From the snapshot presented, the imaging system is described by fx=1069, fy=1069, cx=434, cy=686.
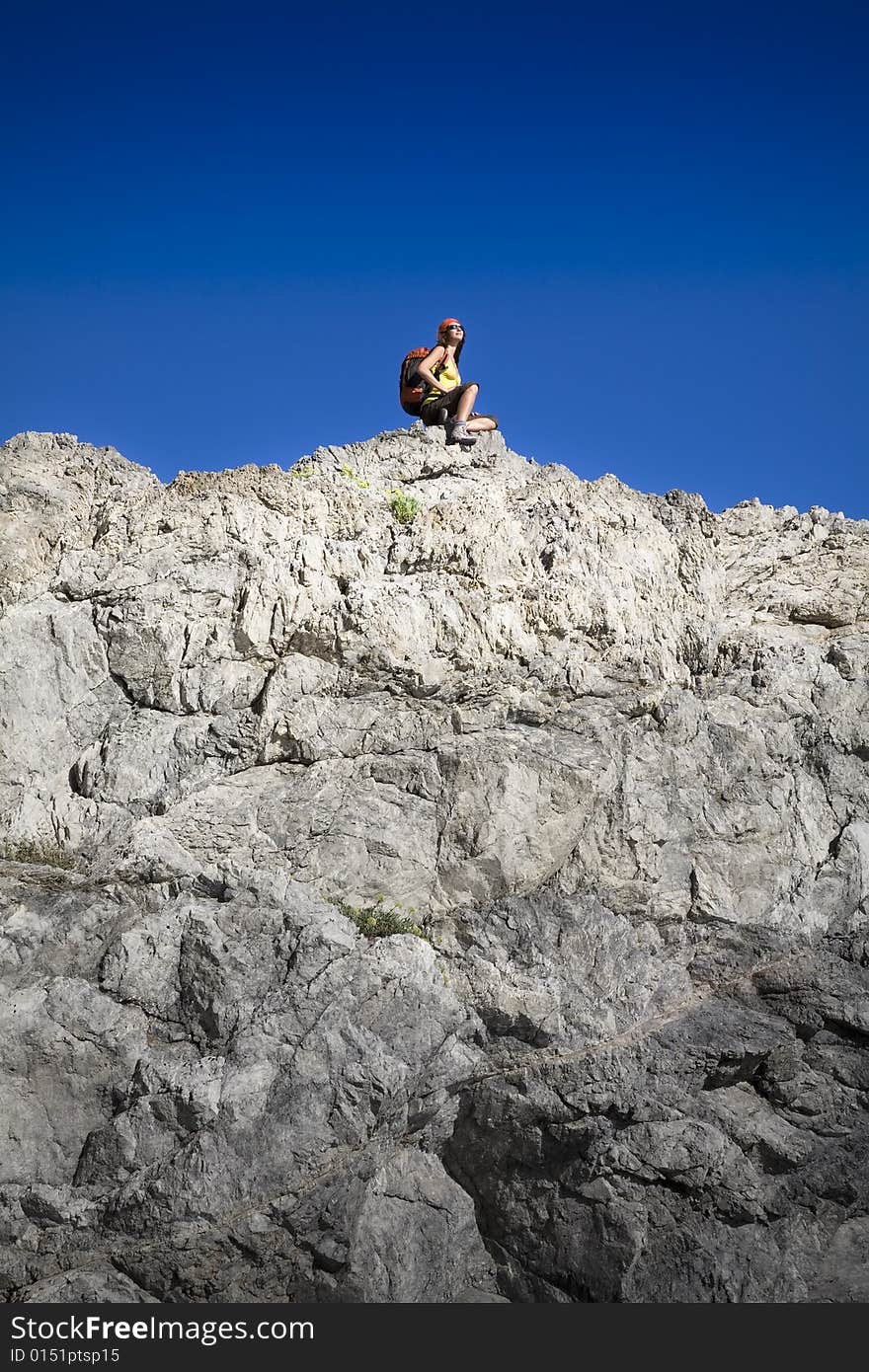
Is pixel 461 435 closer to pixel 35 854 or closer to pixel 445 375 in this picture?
pixel 445 375

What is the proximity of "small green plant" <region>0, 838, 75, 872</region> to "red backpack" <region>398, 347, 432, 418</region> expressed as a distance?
746 centimetres

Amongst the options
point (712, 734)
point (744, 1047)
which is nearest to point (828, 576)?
point (712, 734)

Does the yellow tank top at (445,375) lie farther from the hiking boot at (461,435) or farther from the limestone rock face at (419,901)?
the limestone rock face at (419,901)

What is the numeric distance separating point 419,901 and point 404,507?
461 centimetres

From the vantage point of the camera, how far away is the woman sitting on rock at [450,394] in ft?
44.5

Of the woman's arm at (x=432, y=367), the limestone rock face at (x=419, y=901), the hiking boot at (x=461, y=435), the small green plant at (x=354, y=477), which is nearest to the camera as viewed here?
the limestone rock face at (x=419, y=901)

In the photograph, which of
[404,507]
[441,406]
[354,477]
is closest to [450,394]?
[441,406]

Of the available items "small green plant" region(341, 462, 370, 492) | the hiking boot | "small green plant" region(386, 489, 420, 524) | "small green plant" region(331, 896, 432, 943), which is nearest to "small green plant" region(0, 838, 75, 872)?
"small green plant" region(331, 896, 432, 943)

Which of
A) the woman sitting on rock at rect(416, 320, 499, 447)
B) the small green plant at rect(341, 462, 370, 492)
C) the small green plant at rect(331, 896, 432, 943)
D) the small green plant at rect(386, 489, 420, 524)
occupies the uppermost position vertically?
the woman sitting on rock at rect(416, 320, 499, 447)

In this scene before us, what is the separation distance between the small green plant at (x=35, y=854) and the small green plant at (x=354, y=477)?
531 centimetres

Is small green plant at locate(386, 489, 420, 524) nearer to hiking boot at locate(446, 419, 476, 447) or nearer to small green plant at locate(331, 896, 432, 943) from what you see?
hiking boot at locate(446, 419, 476, 447)

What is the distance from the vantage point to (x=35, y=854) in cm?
961

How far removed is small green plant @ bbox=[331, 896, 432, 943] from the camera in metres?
9.47

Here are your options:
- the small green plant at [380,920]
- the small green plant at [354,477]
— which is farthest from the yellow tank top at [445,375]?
the small green plant at [380,920]
